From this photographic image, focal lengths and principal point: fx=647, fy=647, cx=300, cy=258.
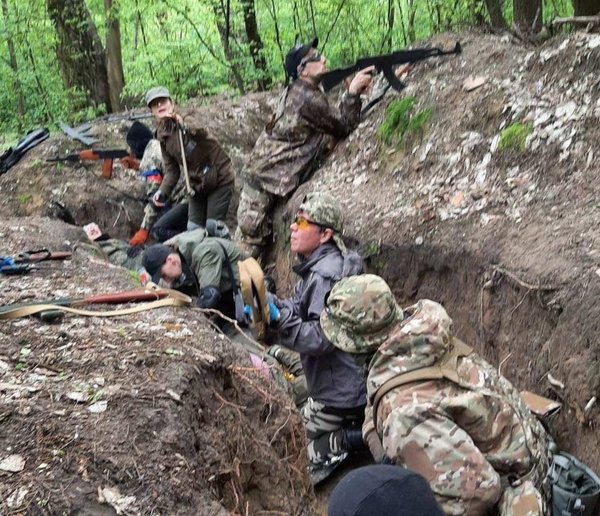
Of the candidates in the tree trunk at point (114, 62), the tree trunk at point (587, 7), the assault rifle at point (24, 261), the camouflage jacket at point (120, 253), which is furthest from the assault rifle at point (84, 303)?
the tree trunk at point (114, 62)

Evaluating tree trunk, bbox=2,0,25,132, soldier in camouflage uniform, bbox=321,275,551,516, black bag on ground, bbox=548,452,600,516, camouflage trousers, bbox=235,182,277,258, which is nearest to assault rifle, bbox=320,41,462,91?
camouflage trousers, bbox=235,182,277,258

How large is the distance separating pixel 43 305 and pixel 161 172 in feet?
20.5

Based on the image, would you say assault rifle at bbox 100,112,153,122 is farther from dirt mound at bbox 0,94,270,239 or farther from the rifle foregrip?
the rifle foregrip

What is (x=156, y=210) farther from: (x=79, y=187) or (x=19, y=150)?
(x=19, y=150)

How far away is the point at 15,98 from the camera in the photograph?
1777cm

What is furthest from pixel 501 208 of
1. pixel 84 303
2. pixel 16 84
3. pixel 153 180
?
pixel 16 84

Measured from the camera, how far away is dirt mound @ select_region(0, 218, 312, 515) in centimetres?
236

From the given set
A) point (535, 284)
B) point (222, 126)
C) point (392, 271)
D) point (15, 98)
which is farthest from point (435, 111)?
point (15, 98)

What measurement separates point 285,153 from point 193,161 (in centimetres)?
144

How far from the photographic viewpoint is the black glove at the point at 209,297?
5.91m

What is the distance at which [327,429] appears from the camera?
5309 millimetres

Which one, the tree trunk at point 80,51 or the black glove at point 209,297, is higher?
the tree trunk at point 80,51

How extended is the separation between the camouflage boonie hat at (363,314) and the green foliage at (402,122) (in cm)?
471

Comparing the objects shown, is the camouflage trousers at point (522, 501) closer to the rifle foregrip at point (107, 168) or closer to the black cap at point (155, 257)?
the black cap at point (155, 257)
